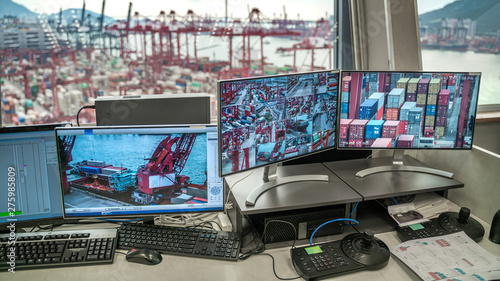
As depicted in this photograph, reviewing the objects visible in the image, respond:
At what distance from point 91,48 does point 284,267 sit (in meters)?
1.86

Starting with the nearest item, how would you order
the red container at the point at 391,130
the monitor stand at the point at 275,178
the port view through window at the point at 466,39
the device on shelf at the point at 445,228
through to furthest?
the device on shelf at the point at 445,228 → the monitor stand at the point at 275,178 → the red container at the point at 391,130 → the port view through window at the point at 466,39

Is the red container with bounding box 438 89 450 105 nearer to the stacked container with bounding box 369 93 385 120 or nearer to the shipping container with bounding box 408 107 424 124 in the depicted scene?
the shipping container with bounding box 408 107 424 124

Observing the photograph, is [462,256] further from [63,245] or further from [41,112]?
[41,112]

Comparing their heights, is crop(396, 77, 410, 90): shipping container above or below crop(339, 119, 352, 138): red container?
above

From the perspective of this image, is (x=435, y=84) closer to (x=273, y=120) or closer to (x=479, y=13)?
(x=273, y=120)

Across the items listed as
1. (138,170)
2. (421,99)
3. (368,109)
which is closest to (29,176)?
(138,170)

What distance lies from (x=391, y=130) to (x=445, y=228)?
19.7 inches

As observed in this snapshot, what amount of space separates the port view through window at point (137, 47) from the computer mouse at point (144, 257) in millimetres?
1091

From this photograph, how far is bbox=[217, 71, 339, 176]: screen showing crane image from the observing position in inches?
60.6

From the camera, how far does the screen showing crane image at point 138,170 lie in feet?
5.00

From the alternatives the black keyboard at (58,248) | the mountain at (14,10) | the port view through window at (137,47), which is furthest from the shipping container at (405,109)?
the mountain at (14,10)

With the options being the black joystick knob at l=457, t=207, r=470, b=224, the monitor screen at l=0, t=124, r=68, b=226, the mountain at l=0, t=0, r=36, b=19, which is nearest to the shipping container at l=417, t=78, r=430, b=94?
the black joystick knob at l=457, t=207, r=470, b=224

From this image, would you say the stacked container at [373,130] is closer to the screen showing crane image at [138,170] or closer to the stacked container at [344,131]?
the stacked container at [344,131]

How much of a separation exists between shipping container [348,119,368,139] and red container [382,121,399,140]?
0.32 feet
